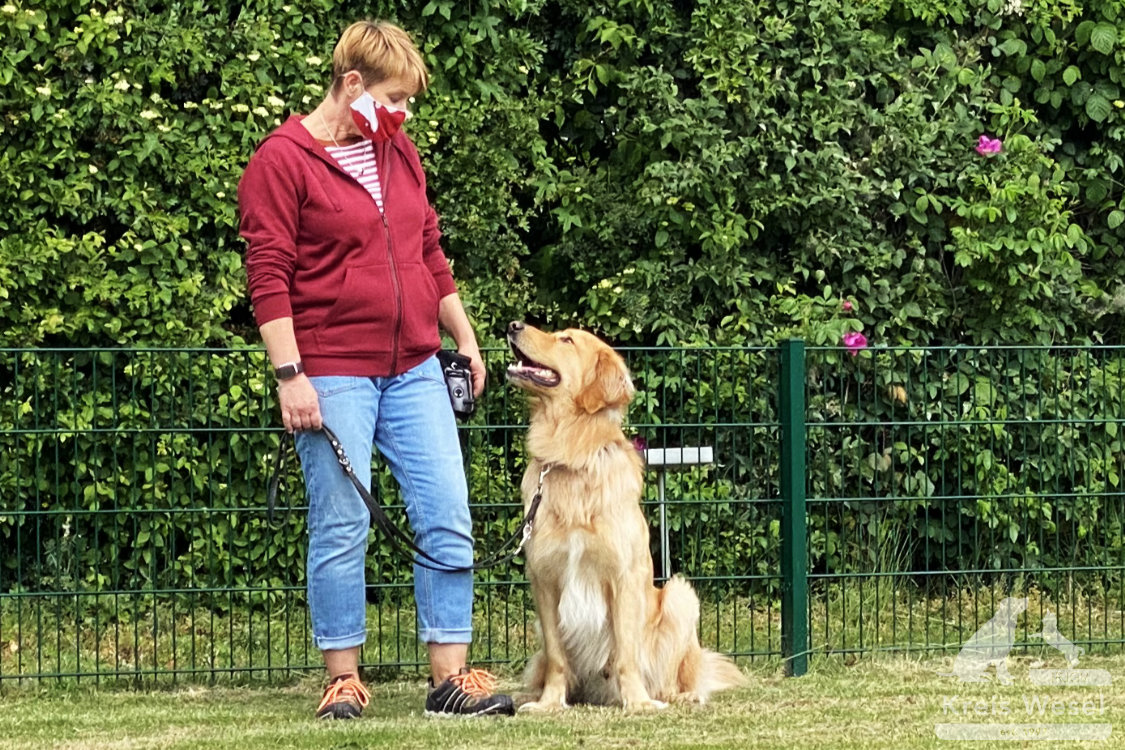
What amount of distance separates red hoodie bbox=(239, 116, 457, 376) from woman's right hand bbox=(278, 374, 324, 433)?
0.14 metres

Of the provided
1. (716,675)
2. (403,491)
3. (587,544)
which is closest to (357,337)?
(403,491)

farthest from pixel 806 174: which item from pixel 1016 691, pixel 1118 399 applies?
pixel 1016 691

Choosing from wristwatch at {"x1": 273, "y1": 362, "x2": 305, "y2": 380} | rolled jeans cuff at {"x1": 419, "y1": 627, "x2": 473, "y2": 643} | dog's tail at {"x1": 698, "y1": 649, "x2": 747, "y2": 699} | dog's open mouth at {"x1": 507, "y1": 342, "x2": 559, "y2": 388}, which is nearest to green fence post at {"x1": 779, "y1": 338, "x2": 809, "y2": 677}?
dog's tail at {"x1": 698, "y1": 649, "x2": 747, "y2": 699}

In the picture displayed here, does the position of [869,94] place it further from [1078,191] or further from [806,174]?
[1078,191]

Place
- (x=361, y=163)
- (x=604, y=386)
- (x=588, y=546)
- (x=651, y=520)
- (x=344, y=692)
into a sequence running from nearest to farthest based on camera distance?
(x=361, y=163)
(x=344, y=692)
(x=588, y=546)
(x=604, y=386)
(x=651, y=520)

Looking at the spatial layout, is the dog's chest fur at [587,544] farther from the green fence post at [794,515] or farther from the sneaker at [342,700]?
the green fence post at [794,515]

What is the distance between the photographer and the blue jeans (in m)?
4.60

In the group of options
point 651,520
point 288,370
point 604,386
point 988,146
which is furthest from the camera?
point 988,146

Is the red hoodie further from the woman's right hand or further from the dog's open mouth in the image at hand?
the dog's open mouth

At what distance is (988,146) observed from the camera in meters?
7.67

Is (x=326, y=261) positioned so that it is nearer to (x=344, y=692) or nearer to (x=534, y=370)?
(x=534, y=370)

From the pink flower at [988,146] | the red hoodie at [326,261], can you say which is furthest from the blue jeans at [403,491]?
the pink flower at [988,146]

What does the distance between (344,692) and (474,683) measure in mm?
406

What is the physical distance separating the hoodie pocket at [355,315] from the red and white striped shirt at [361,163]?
0.23m
